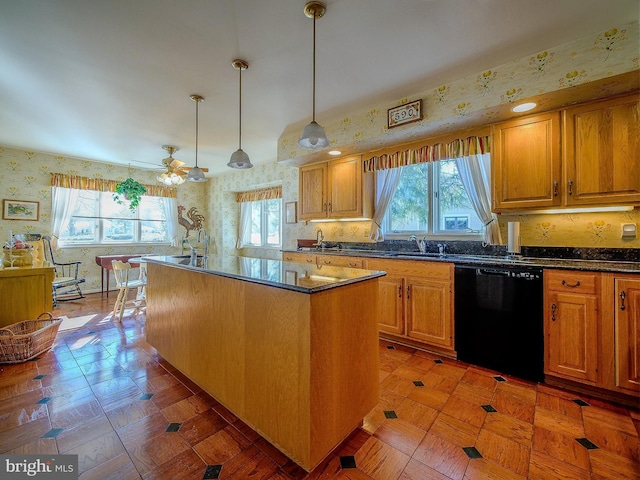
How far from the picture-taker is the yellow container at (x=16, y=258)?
2967 millimetres

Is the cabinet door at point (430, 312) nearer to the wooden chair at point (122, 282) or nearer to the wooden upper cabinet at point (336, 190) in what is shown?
the wooden upper cabinet at point (336, 190)

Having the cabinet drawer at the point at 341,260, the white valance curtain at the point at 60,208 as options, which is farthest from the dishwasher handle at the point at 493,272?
the white valance curtain at the point at 60,208

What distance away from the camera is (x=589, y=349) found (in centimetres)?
200

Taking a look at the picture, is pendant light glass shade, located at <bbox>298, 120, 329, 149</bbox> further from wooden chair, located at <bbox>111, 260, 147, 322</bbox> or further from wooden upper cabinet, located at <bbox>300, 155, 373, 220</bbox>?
wooden chair, located at <bbox>111, 260, 147, 322</bbox>

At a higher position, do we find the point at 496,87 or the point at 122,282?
the point at 496,87

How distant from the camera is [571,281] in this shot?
6.71 ft

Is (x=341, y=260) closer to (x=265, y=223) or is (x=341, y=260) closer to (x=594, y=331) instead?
(x=594, y=331)

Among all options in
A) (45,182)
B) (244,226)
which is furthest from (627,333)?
(45,182)

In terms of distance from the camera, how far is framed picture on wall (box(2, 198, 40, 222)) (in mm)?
4566

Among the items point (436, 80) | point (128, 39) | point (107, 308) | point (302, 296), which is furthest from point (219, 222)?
point (302, 296)

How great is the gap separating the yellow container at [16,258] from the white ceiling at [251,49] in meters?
1.56

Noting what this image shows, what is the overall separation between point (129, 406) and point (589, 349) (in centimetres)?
318

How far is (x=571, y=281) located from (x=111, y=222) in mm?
6948

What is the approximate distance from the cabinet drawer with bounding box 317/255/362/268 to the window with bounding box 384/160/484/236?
33.1 inches
